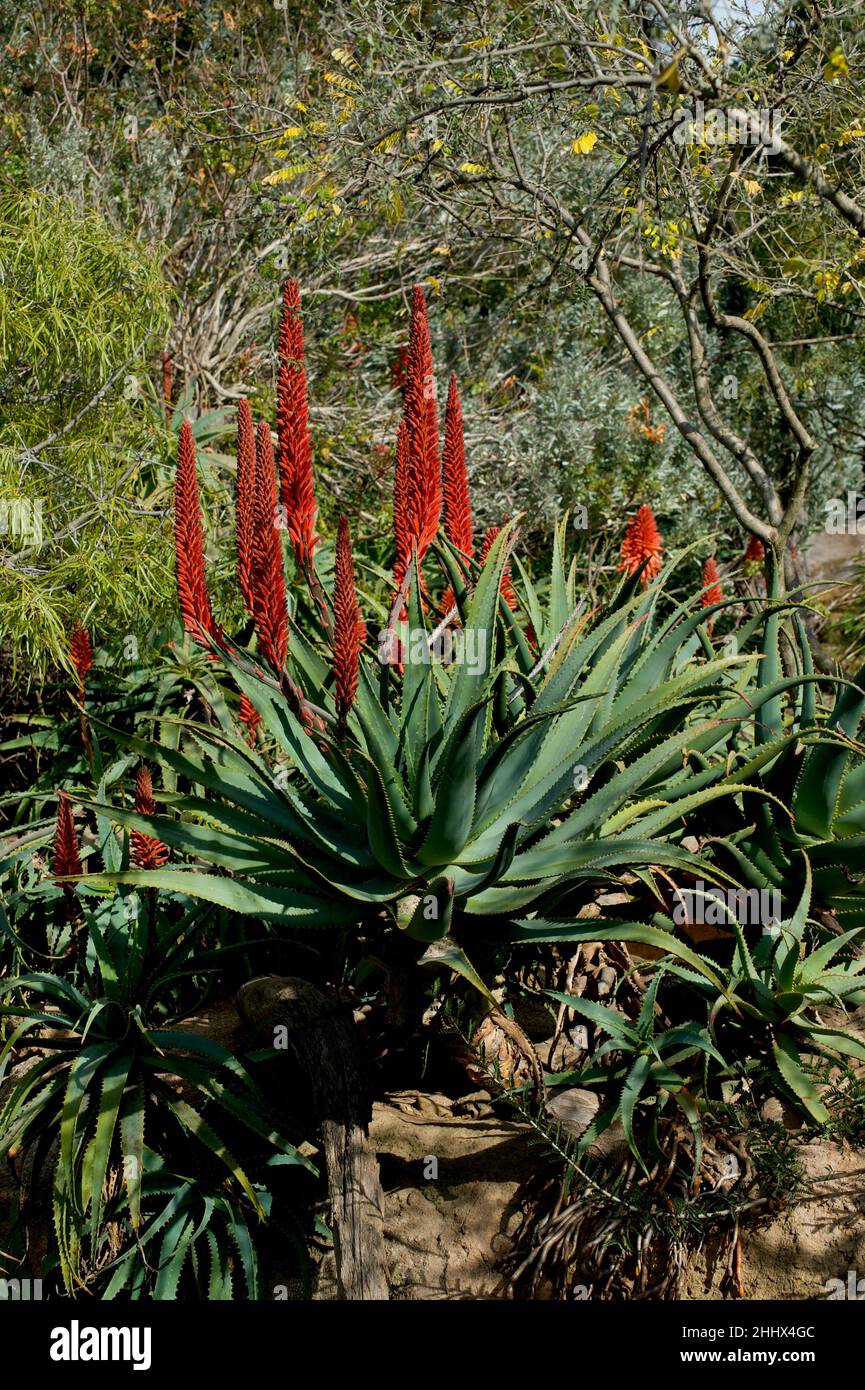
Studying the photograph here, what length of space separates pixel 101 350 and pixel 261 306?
3166 mm

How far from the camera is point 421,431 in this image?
10.1ft

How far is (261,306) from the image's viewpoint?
25.5 ft

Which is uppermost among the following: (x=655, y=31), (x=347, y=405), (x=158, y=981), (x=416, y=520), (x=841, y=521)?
(x=655, y=31)

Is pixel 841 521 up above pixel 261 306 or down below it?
below

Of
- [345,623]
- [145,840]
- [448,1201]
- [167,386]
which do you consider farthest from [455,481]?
[167,386]

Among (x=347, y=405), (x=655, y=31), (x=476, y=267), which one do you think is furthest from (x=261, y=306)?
(x=655, y=31)

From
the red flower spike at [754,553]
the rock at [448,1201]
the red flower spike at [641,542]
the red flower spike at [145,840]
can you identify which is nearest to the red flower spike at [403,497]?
the red flower spike at [145,840]

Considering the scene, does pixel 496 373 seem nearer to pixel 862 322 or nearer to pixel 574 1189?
pixel 862 322

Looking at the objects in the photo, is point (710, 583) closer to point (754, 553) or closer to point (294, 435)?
point (754, 553)

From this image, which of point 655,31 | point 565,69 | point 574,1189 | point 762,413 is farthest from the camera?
point 762,413

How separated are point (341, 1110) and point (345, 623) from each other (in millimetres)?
1380

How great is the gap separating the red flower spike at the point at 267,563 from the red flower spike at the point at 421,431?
36 centimetres

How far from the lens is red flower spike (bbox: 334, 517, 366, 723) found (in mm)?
2939

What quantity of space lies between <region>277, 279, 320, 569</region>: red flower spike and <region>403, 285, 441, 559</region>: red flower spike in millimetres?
252
